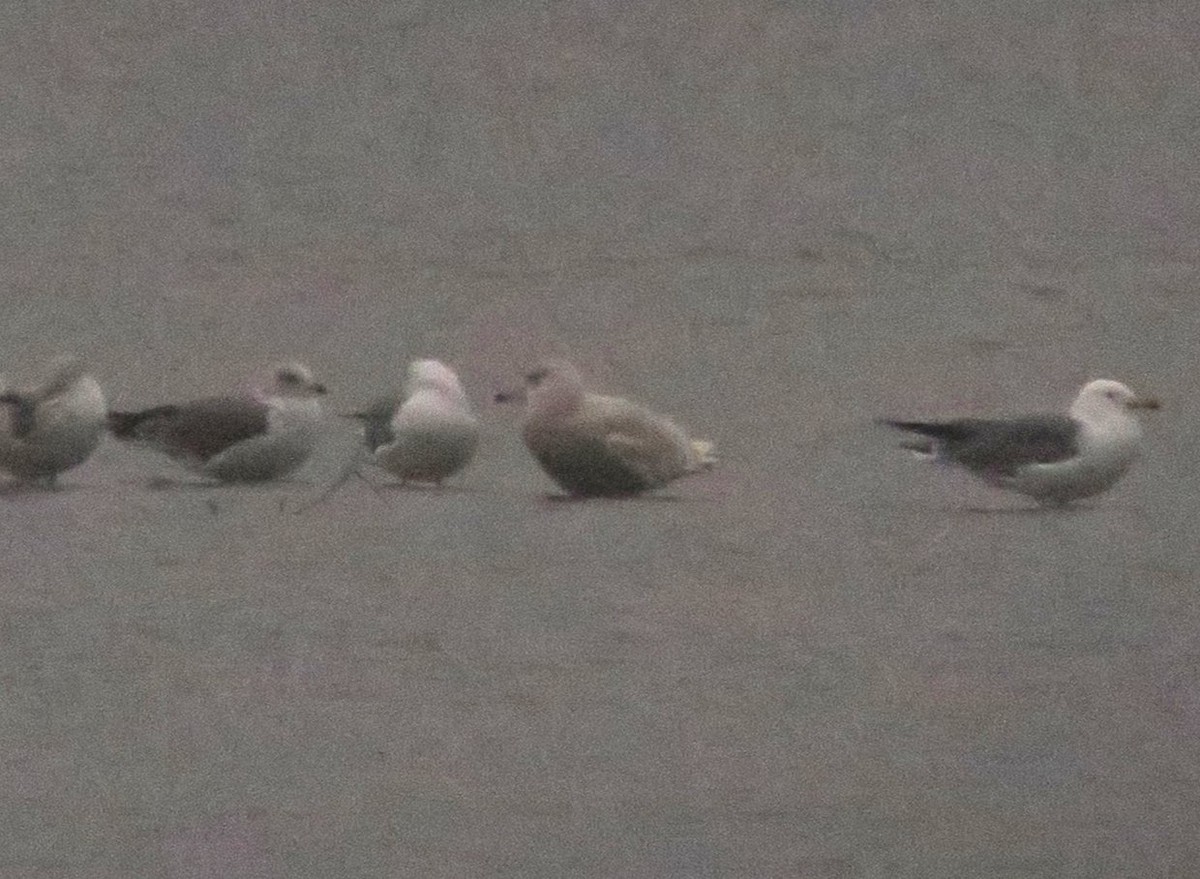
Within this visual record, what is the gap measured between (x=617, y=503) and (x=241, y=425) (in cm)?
45

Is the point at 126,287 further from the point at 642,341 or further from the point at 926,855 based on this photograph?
the point at 926,855

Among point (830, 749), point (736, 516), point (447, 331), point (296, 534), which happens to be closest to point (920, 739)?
point (830, 749)

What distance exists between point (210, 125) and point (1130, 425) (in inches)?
54.7

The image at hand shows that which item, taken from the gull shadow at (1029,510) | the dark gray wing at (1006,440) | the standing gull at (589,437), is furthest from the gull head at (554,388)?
the gull shadow at (1029,510)

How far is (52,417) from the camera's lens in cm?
365

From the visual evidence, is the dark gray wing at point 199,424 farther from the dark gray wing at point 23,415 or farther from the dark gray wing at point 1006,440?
the dark gray wing at point 1006,440

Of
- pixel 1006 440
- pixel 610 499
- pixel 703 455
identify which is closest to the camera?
pixel 1006 440

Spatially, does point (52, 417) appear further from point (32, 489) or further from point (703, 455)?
point (703, 455)

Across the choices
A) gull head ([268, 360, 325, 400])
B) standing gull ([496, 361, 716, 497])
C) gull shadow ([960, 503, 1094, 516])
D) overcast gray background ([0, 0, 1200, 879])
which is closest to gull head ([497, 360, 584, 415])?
standing gull ([496, 361, 716, 497])

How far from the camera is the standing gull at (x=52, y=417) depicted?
363 centimetres

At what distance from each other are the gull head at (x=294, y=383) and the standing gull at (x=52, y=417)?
22 centimetres

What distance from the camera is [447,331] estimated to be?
4102mm

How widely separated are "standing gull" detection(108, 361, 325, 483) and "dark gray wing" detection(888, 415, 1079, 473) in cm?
70

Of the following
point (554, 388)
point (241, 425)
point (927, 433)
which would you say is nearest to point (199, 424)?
point (241, 425)
